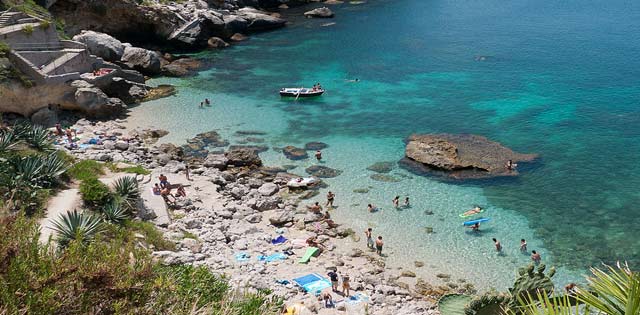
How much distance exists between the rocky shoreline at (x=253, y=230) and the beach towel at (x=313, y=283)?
0.30 m

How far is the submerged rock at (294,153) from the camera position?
3488cm

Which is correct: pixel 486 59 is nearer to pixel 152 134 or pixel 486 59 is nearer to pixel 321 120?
pixel 321 120

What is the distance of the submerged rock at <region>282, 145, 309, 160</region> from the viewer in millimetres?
Answer: 34875

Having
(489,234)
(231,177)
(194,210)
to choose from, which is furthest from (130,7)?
(489,234)

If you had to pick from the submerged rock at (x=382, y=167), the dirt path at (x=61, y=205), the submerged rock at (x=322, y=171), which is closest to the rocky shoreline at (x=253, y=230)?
the submerged rock at (x=322, y=171)

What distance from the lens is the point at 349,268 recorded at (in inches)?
924

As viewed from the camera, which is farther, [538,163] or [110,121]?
[110,121]

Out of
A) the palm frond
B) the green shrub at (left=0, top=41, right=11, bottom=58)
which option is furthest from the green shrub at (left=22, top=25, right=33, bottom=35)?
the palm frond

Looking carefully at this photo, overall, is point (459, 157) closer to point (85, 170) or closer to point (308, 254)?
point (308, 254)

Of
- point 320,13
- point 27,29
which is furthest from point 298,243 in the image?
point 320,13

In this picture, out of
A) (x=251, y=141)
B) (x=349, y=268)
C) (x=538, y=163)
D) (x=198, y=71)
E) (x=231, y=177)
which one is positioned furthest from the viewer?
(x=198, y=71)

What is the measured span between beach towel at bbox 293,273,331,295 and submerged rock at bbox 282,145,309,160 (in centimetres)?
1355

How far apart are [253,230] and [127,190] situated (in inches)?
244

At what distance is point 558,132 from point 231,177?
937 inches
